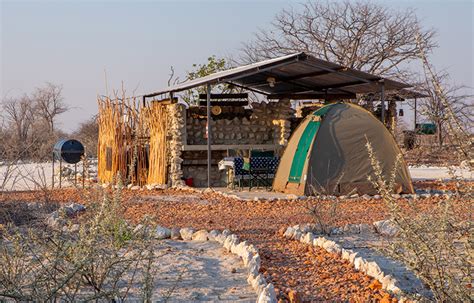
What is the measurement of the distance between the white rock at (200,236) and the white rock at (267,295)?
2.50m

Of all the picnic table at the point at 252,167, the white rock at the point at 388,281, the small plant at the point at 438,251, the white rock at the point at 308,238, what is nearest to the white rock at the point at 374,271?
the white rock at the point at 388,281

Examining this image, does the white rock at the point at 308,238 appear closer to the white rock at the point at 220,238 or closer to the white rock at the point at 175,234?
the white rock at the point at 220,238

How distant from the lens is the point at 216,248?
6.48m

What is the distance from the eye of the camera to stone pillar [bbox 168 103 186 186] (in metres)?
13.8

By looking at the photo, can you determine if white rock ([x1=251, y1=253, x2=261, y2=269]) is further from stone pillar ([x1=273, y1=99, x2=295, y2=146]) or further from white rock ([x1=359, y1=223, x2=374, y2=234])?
stone pillar ([x1=273, y1=99, x2=295, y2=146])

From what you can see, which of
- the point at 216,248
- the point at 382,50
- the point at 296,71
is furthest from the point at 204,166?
the point at 382,50

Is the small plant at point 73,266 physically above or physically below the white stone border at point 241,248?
above

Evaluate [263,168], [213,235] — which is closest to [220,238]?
[213,235]

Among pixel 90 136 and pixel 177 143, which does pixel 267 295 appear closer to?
pixel 177 143

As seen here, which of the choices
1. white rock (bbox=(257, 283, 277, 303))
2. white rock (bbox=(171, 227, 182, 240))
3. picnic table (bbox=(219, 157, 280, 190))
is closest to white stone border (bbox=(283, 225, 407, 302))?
white rock (bbox=(257, 283, 277, 303))

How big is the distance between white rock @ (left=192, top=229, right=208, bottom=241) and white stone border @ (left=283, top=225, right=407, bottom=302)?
848 millimetres

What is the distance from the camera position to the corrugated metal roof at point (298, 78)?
41.0ft

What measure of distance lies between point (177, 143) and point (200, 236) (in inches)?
277

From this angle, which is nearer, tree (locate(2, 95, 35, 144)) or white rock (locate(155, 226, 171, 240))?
white rock (locate(155, 226, 171, 240))
